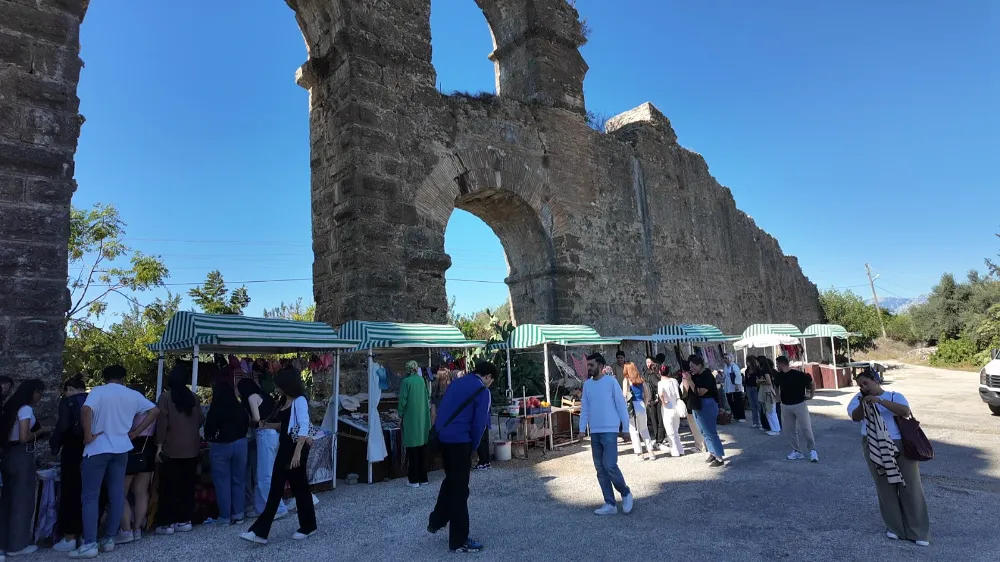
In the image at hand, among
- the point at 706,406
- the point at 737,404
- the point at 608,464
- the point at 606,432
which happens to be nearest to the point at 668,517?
the point at 608,464

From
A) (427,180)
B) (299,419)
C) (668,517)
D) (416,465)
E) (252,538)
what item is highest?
(427,180)

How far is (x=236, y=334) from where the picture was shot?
573cm

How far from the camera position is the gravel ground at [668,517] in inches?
165

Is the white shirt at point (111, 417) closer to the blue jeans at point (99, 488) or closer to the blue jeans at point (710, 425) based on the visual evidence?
the blue jeans at point (99, 488)

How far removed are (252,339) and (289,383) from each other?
1.65 m

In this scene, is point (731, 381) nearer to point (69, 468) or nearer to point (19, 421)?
point (69, 468)

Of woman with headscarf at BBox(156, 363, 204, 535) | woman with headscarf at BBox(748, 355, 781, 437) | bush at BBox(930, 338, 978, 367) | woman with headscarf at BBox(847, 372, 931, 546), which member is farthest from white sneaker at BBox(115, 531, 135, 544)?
bush at BBox(930, 338, 978, 367)

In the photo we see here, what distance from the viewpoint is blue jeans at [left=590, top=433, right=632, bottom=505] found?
5113mm

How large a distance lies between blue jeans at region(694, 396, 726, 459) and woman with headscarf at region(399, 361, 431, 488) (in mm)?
3583

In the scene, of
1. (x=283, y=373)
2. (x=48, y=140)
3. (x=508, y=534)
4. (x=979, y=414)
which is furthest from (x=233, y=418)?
(x=979, y=414)

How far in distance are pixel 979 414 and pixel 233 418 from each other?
43.3 ft

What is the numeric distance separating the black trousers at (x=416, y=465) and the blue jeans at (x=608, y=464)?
2.47 m

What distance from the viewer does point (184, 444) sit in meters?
5.02

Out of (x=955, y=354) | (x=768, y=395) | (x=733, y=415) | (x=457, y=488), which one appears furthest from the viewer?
(x=955, y=354)
